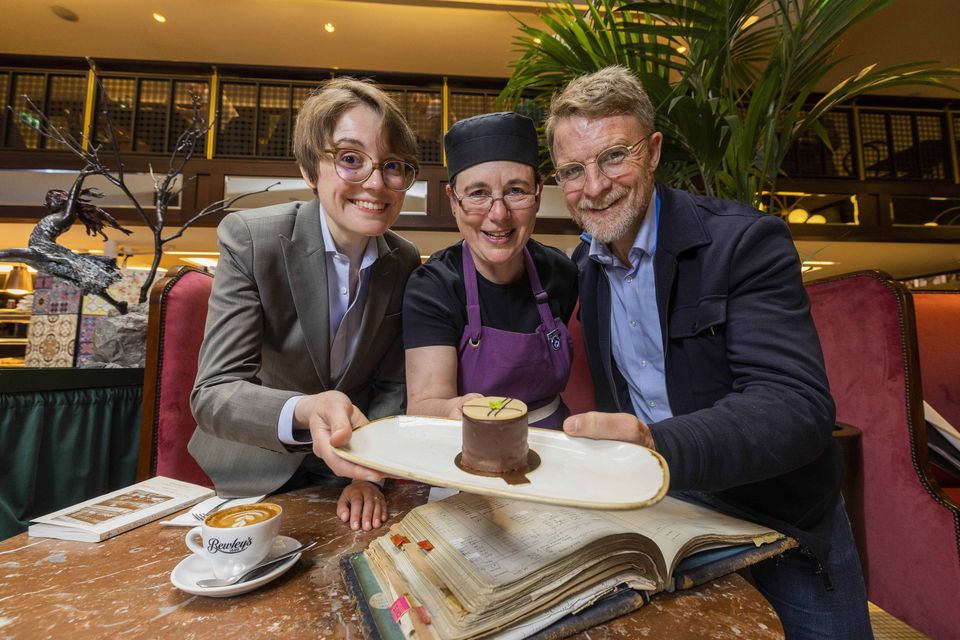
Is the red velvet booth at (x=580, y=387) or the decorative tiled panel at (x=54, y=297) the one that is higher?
the decorative tiled panel at (x=54, y=297)

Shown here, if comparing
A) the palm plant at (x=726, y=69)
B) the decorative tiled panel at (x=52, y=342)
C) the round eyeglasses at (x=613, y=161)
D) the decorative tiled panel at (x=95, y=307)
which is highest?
the palm plant at (x=726, y=69)

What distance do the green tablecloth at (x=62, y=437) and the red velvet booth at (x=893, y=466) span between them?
9.20 ft

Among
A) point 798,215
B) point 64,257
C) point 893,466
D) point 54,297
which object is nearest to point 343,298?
point 64,257

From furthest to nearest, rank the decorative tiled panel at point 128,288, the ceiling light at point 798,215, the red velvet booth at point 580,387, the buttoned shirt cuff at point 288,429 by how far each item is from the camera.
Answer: the ceiling light at point 798,215 → the decorative tiled panel at point 128,288 → the red velvet booth at point 580,387 → the buttoned shirt cuff at point 288,429

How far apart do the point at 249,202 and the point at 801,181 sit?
7.08 metres

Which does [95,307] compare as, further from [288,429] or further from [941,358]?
[941,358]

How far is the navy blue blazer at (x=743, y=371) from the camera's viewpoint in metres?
0.83

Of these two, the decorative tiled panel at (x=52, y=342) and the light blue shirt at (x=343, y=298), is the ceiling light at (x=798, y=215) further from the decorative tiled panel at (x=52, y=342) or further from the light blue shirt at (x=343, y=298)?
the decorative tiled panel at (x=52, y=342)

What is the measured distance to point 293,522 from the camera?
0.96 m

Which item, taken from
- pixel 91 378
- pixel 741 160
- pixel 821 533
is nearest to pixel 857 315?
pixel 741 160

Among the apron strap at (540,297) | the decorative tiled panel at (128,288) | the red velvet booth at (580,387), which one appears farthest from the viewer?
the decorative tiled panel at (128,288)

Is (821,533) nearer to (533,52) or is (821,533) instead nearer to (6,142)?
(533,52)

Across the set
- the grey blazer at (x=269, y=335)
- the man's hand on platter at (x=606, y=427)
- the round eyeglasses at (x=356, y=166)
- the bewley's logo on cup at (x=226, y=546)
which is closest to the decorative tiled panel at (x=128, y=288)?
the grey blazer at (x=269, y=335)

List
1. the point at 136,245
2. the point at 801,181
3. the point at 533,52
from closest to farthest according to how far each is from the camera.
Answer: the point at 533,52 < the point at 801,181 < the point at 136,245
